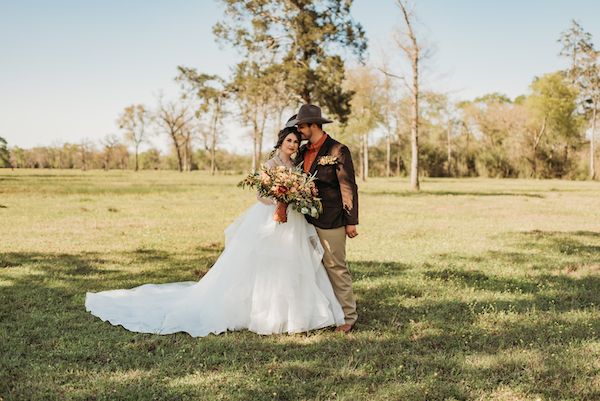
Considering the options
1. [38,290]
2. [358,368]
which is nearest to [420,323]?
[358,368]

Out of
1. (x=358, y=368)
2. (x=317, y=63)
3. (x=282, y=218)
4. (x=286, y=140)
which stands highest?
(x=317, y=63)

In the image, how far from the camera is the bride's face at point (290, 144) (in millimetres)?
6129

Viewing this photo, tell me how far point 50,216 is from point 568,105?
179 ft

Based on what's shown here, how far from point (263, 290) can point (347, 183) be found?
1583 millimetres

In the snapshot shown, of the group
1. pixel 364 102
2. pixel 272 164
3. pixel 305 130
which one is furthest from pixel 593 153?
pixel 272 164

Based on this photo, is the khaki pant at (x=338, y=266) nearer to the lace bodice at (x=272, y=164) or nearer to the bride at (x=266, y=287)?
the bride at (x=266, y=287)

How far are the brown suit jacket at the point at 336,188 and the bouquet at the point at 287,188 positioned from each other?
0.69ft

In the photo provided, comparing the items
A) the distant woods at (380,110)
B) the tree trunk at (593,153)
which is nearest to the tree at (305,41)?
the distant woods at (380,110)

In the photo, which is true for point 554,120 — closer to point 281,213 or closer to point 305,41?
point 305,41

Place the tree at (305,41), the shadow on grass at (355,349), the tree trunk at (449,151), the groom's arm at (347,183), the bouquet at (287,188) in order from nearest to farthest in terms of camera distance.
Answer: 1. the shadow on grass at (355,349)
2. the bouquet at (287,188)
3. the groom's arm at (347,183)
4. the tree at (305,41)
5. the tree trunk at (449,151)

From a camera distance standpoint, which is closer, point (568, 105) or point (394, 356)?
point (394, 356)

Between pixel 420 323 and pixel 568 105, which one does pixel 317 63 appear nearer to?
pixel 420 323

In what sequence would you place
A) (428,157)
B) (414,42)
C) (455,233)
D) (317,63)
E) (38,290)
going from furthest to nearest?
(428,157) < (414,42) < (317,63) < (455,233) < (38,290)

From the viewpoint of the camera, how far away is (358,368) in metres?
4.93
